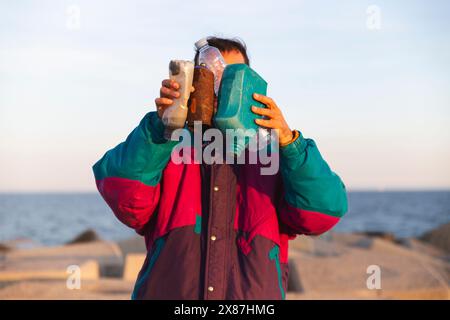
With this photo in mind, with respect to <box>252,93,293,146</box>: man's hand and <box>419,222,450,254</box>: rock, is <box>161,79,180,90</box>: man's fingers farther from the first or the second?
<box>419,222,450,254</box>: rock

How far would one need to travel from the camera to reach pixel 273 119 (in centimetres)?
272

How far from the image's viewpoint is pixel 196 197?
292 centimetres

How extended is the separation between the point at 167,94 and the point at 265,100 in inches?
16.3

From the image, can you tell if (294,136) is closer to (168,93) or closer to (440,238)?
(168,93)

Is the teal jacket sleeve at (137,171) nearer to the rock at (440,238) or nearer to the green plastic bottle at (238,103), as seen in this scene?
the green plastic bottle at (238,103)

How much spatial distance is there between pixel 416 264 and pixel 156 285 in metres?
11.0

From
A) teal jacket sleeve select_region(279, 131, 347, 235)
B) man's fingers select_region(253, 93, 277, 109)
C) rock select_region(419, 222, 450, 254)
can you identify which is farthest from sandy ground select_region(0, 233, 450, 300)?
rock select_region(419, 222, 450, 254)

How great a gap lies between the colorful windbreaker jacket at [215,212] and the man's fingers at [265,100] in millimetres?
172

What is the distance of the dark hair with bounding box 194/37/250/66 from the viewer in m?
3.23

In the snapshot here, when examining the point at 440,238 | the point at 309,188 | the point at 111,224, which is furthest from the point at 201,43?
the point at 111,224

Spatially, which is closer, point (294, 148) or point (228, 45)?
point (294, 148)

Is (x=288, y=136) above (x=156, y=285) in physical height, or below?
above
